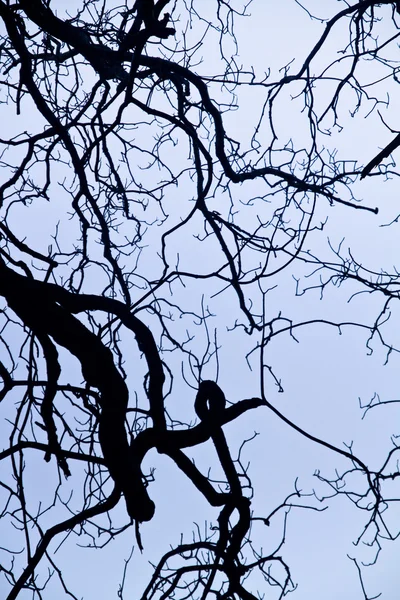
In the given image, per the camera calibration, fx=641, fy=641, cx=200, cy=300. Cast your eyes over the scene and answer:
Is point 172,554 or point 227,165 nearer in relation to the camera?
point 172,554

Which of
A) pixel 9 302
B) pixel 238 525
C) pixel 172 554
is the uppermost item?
pixel 9 302

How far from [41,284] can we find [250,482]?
1220 millimetres

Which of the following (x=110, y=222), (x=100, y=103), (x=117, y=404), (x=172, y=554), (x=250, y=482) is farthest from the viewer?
(x=110, y=222)

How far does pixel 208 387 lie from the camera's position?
2.55 meters

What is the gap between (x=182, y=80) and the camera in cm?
296

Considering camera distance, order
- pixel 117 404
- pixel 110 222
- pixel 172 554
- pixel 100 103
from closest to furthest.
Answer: pixel 117 404 → pixel 172 554 → pixel 100 103 → pixel 110 222

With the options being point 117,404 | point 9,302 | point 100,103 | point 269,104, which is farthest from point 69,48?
point 117,404

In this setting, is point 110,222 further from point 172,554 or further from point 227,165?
point 172,554

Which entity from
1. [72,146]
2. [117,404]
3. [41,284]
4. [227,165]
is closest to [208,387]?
[117,404]

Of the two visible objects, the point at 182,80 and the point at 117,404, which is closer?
the point at 117,404

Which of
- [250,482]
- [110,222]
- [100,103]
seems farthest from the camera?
[110,222]

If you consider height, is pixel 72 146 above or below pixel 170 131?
below

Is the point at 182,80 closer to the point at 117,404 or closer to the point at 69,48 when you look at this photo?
the point at 69,48

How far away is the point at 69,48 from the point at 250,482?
85.7 inches
